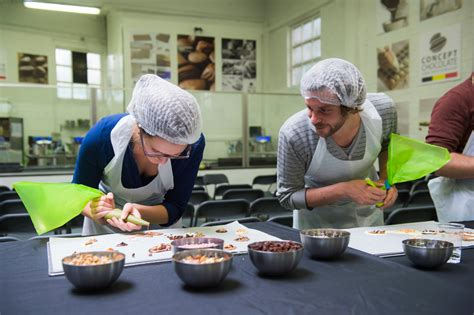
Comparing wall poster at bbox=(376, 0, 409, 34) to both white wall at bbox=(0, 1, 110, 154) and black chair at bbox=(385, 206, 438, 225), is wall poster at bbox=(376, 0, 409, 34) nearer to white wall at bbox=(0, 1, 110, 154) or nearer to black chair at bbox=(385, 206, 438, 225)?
black chair at bbox=(385, 206, 438, 225)

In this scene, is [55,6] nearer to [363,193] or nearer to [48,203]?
[48,203]

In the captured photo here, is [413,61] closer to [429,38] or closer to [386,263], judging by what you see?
[429,38]

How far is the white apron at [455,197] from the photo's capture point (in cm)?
183

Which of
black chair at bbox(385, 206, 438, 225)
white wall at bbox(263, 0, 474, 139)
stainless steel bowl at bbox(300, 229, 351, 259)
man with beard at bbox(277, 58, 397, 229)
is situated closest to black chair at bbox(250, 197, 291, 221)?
black chair at bbox(385, 206, 438, 225)

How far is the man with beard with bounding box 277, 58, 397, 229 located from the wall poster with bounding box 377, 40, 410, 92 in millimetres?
4982

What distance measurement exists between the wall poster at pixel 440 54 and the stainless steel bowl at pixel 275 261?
545 cm

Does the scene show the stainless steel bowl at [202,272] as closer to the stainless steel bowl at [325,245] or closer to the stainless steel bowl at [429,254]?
the stainless steel bowl at [325,245]

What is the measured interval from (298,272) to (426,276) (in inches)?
12.5

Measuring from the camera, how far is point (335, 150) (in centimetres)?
175

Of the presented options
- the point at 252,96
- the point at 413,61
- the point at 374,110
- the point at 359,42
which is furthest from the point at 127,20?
the point at 374,110

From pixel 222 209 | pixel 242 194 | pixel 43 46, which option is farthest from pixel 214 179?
pixel 43 46

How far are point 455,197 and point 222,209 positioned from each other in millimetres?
1799

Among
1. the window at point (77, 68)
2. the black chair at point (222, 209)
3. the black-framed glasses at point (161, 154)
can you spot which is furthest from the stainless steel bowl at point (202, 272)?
the window at point (77, 68)

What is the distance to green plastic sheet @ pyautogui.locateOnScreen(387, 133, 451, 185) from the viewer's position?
1554 millimetres
